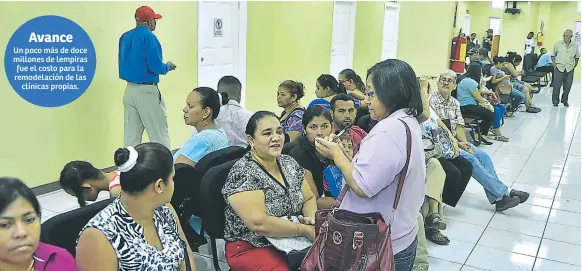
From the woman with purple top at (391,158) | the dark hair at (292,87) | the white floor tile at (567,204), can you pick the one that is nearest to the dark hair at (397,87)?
the woman with purple top at (391,158)

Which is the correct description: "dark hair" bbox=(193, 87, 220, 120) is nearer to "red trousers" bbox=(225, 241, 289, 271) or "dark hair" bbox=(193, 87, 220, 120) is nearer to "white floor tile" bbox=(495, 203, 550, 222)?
"red trousers" bbox=(225, 241, 289, 271)

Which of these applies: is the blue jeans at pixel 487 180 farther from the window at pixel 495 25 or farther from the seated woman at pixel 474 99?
the window at pixel 495 25

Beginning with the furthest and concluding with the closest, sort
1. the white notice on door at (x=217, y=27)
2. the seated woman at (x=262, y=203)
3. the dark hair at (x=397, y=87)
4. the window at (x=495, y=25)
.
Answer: the window at (x=495, y=25), the white notice on door at (x=217, y=27), the seated woman at (x=262, y=203), the dark hair at (x=397, y=87)

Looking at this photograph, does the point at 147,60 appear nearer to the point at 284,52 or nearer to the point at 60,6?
the point at 60,6

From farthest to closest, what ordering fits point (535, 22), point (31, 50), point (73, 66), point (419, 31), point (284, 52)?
point (535, 22) < point (419, 31) < point (284, 52) < point (73, 66) < point (31, 50)

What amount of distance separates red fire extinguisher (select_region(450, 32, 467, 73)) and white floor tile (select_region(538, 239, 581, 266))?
422 inches

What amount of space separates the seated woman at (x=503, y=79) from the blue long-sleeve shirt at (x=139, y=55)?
21.2 feet

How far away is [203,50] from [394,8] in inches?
252

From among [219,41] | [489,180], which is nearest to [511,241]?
[489,180]

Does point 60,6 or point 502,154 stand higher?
point 60,6

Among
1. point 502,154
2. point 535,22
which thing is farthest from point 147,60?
point 535,22

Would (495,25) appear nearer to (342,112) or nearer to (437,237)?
(437,237)

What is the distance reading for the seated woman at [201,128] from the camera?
122 inches

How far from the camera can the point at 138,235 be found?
1815 mm
